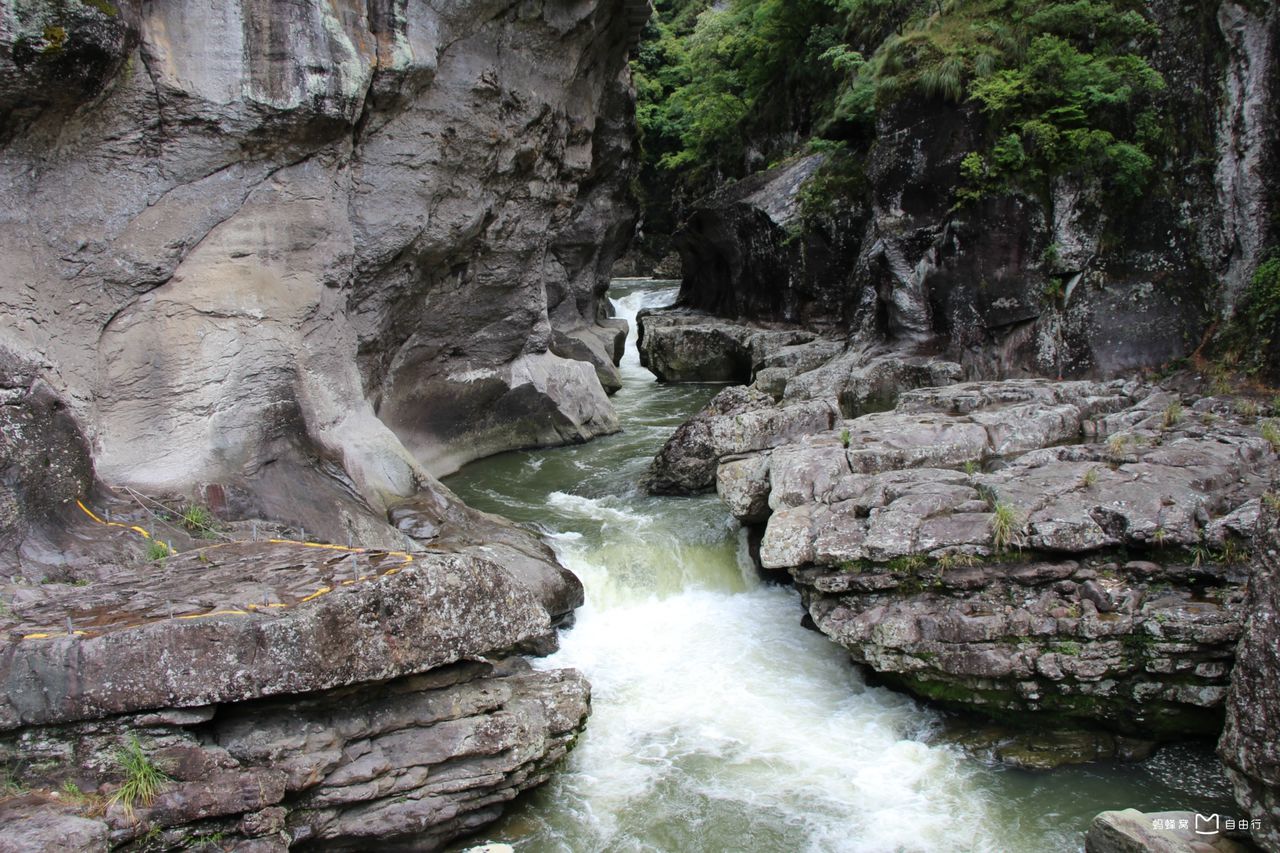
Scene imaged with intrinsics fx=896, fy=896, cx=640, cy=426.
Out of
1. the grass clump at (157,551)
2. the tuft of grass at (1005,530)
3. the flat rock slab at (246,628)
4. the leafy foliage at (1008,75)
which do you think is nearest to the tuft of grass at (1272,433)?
the tuft of grass at (1005,530)

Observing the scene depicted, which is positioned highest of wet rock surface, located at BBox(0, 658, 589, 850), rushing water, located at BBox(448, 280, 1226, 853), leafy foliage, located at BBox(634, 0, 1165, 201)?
leafy foliage, located at BBox(634, 0, 1165, 201)

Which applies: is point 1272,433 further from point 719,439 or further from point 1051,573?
point 719,439

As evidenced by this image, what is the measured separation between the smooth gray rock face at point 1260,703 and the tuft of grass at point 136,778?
24.3 feet

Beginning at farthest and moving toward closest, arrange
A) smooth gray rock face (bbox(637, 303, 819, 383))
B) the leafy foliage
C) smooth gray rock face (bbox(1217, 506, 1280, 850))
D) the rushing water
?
1. smooth gray rock face (bbox(637, 303, 819, 383))
2. the leafy foliage
3. the rushing water
4. smooth gray rock face (bbox(1217, 506, 1280, 850))

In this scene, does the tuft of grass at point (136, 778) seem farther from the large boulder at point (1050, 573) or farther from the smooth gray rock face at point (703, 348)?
the smooth gray rock face at point (703, 348)

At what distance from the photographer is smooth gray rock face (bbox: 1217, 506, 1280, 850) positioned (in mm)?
6117

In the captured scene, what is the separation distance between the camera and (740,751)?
8.49 metres

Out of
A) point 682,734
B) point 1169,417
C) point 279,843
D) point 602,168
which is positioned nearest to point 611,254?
point 602,168

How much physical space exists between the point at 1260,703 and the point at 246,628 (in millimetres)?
7128

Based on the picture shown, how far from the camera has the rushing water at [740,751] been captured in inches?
292

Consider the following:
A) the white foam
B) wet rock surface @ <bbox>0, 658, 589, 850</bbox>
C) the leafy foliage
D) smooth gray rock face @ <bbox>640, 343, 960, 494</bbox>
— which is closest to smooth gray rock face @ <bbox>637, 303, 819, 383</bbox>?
smooth gray rock face @ <bbox>640, 343, 960, 494</bbox>

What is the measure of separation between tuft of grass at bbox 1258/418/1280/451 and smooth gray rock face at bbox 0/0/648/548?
34.7 ft

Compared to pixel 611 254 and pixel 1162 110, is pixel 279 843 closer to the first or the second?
pixel 1162 110

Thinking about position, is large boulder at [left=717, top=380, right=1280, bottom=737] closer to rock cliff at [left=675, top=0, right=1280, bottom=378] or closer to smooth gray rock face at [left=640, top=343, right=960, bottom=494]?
smooth gray rock face at [left=640, top=343, right=960, bottom=494]
